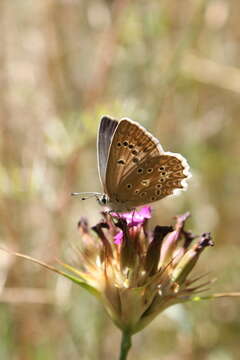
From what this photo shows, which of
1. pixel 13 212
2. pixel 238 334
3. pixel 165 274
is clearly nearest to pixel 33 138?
pixel 13 212

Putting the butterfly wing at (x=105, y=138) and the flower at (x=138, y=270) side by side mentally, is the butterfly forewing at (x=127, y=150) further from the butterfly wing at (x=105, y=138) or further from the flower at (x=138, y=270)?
the flower at (x=138, y=270)

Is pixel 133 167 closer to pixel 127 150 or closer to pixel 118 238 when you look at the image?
pixel 127 150

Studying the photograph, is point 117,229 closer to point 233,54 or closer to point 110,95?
point 110,95

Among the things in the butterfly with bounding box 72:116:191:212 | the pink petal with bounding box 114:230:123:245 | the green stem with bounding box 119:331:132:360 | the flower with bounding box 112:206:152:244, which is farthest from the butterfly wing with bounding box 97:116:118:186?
the green stem with bounding box 119:331:132:360

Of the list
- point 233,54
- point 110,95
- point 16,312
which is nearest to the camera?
point 16,312

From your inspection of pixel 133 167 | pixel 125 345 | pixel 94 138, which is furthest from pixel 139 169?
pixel 94 138

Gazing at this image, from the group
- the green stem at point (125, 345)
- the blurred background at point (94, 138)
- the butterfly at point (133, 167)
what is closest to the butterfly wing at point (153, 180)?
the butterfly at point (133, 167)

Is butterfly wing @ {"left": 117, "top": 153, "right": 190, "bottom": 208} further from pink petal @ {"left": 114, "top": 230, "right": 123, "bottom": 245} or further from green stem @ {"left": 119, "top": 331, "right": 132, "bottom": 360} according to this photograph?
green stem @ {"left": 119, "top": 331, "right": 132, "bottom": 360}
